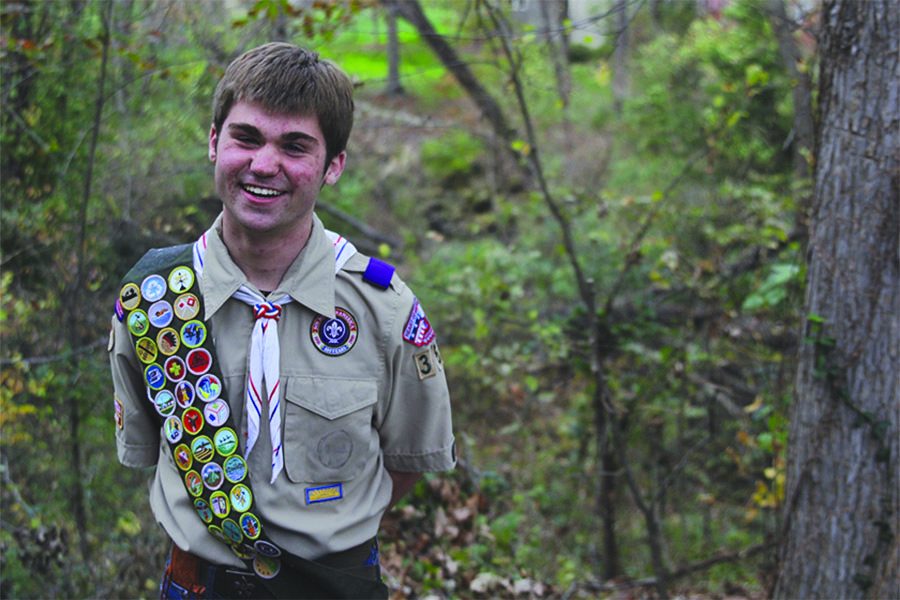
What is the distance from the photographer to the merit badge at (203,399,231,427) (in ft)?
8.26

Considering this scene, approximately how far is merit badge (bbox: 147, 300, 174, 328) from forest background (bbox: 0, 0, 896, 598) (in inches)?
105

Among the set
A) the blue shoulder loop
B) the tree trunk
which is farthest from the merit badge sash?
the tree trunk

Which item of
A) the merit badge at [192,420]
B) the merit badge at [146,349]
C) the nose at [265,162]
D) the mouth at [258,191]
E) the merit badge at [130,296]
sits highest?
the nose at [265,162]

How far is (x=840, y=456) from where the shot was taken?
441 centimetres

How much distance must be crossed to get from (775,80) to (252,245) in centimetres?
1044

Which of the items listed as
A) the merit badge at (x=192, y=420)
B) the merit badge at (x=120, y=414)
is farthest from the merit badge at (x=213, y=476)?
the merit badge at (x=120, y=414)

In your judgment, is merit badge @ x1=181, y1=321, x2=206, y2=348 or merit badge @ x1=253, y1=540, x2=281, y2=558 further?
merit badge @ x1=181, y1=321, x2=206, y2=348

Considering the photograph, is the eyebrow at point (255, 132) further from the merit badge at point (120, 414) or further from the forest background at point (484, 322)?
the forest background at point (484, 322)

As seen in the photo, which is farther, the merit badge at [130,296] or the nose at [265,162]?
the merit badge at [130,296]

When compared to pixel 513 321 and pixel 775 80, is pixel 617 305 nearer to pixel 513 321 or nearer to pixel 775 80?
pixel 513 321

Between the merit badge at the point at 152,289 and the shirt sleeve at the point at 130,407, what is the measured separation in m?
0.13

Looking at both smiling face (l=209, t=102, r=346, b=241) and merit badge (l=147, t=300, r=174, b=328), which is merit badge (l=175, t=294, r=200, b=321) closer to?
merit badge (l=147, t=300, r=174, b=328)

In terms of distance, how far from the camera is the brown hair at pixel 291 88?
2.50m

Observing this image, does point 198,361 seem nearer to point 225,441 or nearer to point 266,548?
point 225,441
